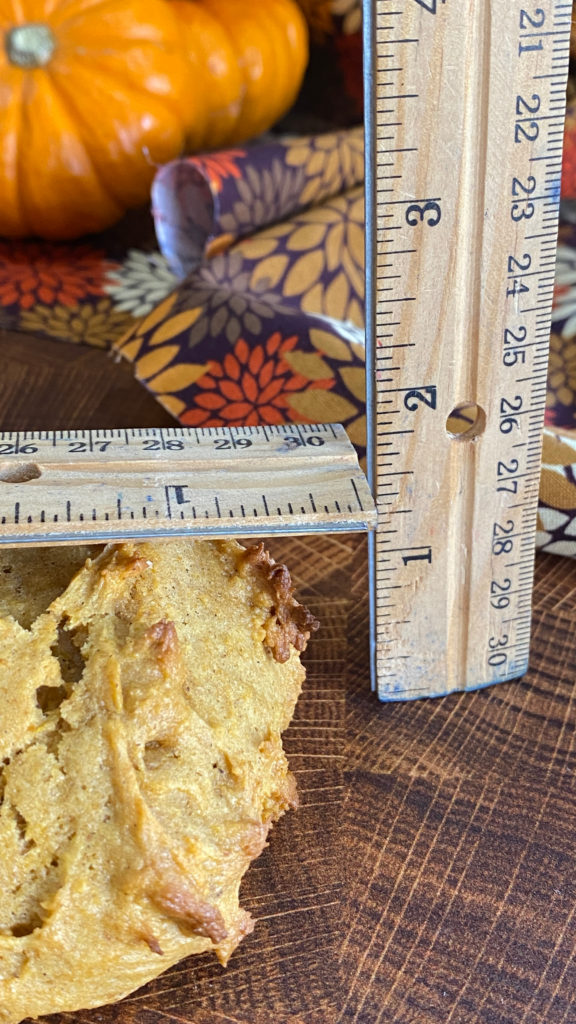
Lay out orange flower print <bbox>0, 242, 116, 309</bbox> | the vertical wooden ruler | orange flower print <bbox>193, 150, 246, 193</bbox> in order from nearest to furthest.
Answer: the vertical wooden ruler → orange flower print <bbox>193, 150, 246, 193</bbox> → orange flower print <bbox>0, 242, 116, 309</bbox>

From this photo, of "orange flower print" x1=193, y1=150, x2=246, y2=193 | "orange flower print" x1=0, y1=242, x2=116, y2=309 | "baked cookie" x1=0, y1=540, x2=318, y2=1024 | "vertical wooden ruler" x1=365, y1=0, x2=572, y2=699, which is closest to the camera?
"baked cookie" x1=0, y1=540, x2=318, y2=1024

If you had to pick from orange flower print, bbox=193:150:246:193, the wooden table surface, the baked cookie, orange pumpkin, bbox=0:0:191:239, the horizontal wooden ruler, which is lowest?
the wooden table surface

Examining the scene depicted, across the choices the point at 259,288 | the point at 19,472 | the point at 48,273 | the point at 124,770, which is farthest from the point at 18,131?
the point at 124,770

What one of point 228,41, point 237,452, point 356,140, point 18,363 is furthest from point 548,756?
point 228,41

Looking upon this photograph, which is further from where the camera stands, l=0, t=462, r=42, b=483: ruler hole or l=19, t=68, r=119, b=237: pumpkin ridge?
l=19, t=68, r=119, b=237: pumpkin ridge

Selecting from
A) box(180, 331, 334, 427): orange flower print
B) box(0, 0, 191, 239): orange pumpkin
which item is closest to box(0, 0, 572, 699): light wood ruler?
box(180, 331, 334, 427): orange flower print

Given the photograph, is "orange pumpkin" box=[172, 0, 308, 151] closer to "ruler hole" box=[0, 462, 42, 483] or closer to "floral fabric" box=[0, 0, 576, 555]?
"floral fabric" box=[0, 0, 576, 555]

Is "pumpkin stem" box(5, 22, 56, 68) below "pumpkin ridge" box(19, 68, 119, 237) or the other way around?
the other way around
